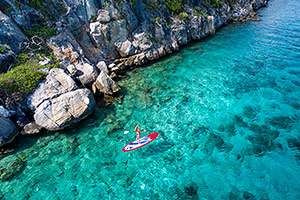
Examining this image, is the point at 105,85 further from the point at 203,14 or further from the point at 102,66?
the point at 203,14

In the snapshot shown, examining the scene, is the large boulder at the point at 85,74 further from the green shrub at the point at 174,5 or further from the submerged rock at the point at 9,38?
the green shrub at the point at 174,5

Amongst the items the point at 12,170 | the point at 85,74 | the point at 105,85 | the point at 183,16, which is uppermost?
the point at 183,16

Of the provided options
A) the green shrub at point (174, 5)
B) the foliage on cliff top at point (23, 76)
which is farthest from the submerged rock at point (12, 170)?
the green shrub at point (174, 5)

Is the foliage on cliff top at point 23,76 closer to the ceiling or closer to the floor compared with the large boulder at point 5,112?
closer to the ceiling

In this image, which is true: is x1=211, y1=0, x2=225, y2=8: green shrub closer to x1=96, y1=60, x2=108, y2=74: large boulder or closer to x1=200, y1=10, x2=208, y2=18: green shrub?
x1=200, y1=10, x2=208, y2=18: green shrub

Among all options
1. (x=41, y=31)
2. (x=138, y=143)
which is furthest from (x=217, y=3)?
(x=138, y=143)

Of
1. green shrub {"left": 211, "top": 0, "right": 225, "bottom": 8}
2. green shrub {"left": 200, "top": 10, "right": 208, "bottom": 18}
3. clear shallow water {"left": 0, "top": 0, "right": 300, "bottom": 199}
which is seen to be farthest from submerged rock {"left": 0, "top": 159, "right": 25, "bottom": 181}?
green shrub {"left": 211, "top": 0, "right": 225, "bottom": 8}

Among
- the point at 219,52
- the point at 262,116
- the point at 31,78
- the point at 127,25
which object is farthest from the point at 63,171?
the point at 219,52
